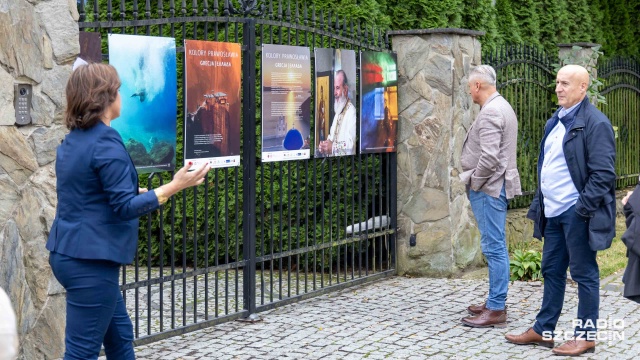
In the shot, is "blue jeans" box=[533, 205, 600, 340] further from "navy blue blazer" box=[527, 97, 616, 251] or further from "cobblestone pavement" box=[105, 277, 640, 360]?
"cobblestone pavement" box=[105, 277, 640, 360]

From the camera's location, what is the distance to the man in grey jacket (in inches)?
260

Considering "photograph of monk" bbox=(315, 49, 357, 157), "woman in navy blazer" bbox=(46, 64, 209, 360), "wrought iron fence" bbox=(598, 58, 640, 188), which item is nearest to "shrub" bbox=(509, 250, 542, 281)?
"photograph of monk" bbox=(315, 49, 357, 157)

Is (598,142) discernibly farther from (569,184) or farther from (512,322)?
(512,322)

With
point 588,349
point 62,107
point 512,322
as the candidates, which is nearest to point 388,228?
point 512,322

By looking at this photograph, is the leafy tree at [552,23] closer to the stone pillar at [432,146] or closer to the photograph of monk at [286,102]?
the stone pillar at [432,146]

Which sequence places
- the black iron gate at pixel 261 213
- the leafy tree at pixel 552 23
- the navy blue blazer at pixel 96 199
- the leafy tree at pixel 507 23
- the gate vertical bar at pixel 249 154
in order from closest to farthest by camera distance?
the navy blue blazer at pixel 96 199 < the black iron gate at pixel 261 213 < the gate vertical bar at pixel 249 154 < the leafy tree at pixel 507 23 < the leafy tree at pixel 552 23

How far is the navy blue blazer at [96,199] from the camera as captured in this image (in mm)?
3902

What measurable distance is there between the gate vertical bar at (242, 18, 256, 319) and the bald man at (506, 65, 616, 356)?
2125 millimetres

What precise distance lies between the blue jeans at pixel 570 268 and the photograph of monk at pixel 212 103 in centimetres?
231

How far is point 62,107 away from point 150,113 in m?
0.69

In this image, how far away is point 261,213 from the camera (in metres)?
7.13

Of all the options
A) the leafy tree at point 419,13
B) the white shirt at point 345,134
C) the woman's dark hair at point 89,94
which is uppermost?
the leafy tree at point 419,13

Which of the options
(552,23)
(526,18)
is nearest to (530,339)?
(526,18)

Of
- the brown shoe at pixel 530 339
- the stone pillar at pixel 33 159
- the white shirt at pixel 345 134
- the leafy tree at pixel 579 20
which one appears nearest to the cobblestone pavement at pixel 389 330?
the brown shoe at pixel 530 339
